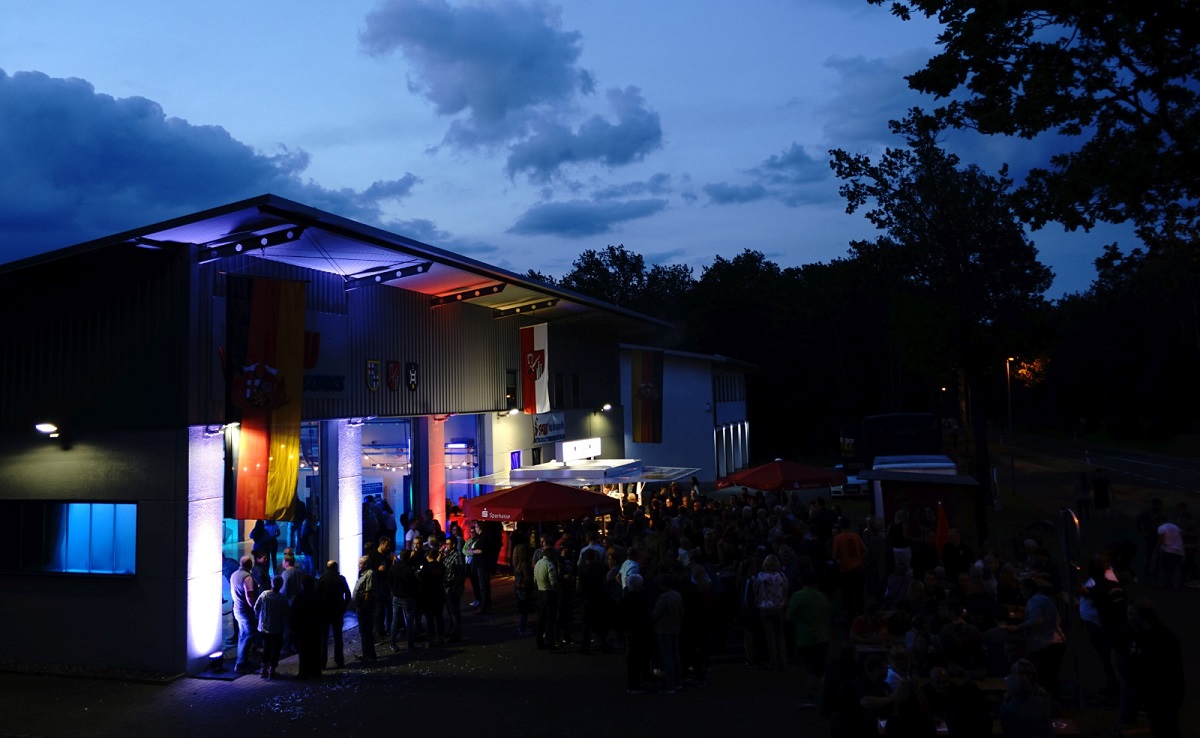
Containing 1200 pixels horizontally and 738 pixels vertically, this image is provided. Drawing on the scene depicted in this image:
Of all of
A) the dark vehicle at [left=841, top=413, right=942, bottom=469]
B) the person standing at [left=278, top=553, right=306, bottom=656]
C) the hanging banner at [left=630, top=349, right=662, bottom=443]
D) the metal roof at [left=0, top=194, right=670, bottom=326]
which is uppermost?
the metal roof at [left=0, top=194, right=670, bottom=326]

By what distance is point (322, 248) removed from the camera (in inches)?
594

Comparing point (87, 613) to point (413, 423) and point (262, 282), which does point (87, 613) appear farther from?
point (413, 423)

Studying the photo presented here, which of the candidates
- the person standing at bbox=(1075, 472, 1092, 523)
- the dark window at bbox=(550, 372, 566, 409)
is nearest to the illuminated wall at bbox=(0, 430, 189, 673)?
the dark window at bbox=(550, 372, 566, 409)

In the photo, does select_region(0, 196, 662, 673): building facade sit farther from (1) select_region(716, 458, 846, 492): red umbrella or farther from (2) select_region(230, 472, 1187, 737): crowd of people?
(1) select_region(716, 458, 846, 492): red umbrella

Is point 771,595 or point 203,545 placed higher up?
point 203,545

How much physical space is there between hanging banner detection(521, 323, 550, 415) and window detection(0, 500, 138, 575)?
1305 cm

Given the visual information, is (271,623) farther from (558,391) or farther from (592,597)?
(558,391)

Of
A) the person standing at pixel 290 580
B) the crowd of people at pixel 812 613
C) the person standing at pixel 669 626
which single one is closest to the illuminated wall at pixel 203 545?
the crowd of people at pixel 812 613

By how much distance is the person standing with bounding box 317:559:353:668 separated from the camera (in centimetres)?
1244

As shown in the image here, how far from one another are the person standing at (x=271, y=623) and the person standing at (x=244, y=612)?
30 centimetres

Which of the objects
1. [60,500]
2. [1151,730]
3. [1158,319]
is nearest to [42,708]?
[60,500]

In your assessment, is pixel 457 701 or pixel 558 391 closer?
pixel 457 701

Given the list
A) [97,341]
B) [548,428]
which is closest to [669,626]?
[97,341]

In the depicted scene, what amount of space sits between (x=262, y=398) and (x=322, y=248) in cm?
286
